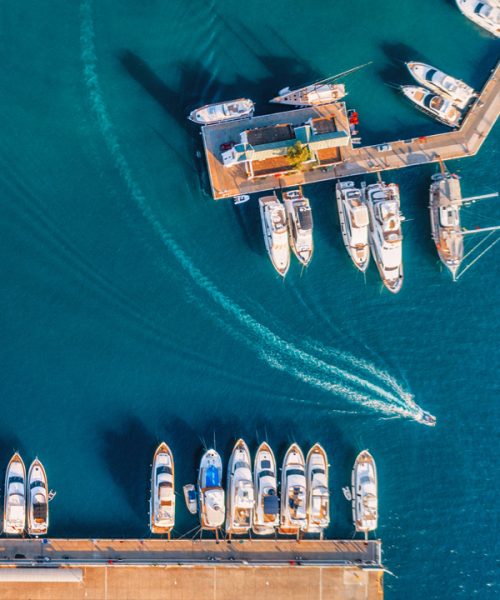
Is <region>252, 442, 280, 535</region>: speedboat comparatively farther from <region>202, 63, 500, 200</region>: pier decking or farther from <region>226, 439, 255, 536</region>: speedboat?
<region>202, 63, 500, 200</region>: pier decking

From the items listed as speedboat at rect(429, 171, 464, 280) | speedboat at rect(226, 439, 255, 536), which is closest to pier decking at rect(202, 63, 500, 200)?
speedboat at rect(429, 171, 464, 280)

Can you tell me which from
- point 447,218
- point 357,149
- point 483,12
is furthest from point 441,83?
point 447,218

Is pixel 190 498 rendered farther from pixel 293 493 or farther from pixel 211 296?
pixel 211 296

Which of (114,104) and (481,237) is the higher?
(114,104)

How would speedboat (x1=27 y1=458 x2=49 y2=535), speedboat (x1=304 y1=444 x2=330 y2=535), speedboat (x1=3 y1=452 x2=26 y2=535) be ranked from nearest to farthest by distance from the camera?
speedboat (x1=3 y1=452 x2=26 y2=535) → speedboat (x1=27 y1=458 x2=49 y2=535) → speedboat (x1=304 y1=444 x2=330 y2=535)

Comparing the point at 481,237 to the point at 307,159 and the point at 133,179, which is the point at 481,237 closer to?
the point at 307,159

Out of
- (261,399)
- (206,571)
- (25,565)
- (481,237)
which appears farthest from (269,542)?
(481,237)

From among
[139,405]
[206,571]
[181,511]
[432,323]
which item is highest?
[432,323]
